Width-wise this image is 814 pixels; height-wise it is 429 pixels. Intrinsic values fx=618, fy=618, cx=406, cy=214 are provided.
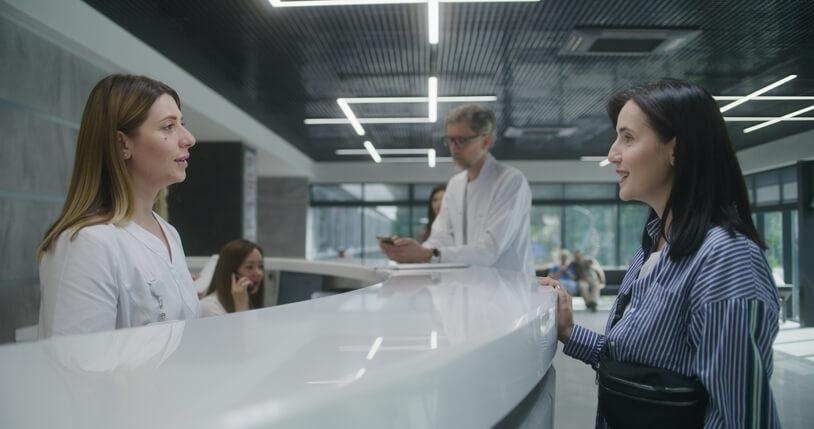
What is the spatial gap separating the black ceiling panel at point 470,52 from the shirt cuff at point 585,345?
4588 millimetres

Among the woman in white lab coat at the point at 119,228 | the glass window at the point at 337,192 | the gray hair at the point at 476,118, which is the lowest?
the woman in white lab coat at the point at 119,228

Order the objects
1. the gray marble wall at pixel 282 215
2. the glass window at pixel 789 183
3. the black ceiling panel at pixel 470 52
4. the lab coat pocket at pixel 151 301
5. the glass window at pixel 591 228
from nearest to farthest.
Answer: the lab coat pocket at pixel 151 301, the black ceiling panel at pixel 470 52, the glass window at pixel 789 183, the gray marble wall at pixel 282 215, the glass window at pixel 591 228

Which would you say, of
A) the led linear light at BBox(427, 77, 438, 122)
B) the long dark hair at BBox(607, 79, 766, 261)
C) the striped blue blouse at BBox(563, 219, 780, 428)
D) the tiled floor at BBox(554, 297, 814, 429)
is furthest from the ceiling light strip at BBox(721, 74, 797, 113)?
the striped blue blouse at BBox(563, 219, 780, 428)

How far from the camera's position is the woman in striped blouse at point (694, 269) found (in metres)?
0.97

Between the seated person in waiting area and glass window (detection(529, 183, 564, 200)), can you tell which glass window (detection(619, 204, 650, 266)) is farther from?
the seated person in waiting area

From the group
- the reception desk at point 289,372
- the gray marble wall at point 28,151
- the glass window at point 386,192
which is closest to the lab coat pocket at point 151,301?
the reception desk at point 289,372

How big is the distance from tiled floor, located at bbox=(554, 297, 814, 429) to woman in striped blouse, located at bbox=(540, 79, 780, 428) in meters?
0.29

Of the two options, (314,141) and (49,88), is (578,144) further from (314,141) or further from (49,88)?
(49,88)

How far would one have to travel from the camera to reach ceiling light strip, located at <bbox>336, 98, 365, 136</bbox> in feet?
29.5

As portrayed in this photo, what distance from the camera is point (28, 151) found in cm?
465

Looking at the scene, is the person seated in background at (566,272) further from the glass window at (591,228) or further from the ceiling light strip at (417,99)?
the ceiling light strip at (417,99)

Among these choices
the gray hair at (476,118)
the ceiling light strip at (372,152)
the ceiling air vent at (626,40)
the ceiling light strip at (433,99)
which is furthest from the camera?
the ceiling light strip at (372,152)

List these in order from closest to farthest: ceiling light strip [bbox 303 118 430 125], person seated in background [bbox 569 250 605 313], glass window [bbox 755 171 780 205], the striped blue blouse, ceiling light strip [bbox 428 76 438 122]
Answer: the striped blue blouse < glass window [bbox 755 171 780 205] < ceiling light strip [bbox 428 76 438 122] < ceiling light strip [bbox 303 118 430 125] < person seated in background [bbox 569 250 605 313]

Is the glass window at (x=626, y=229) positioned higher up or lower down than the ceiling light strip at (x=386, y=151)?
lower down
